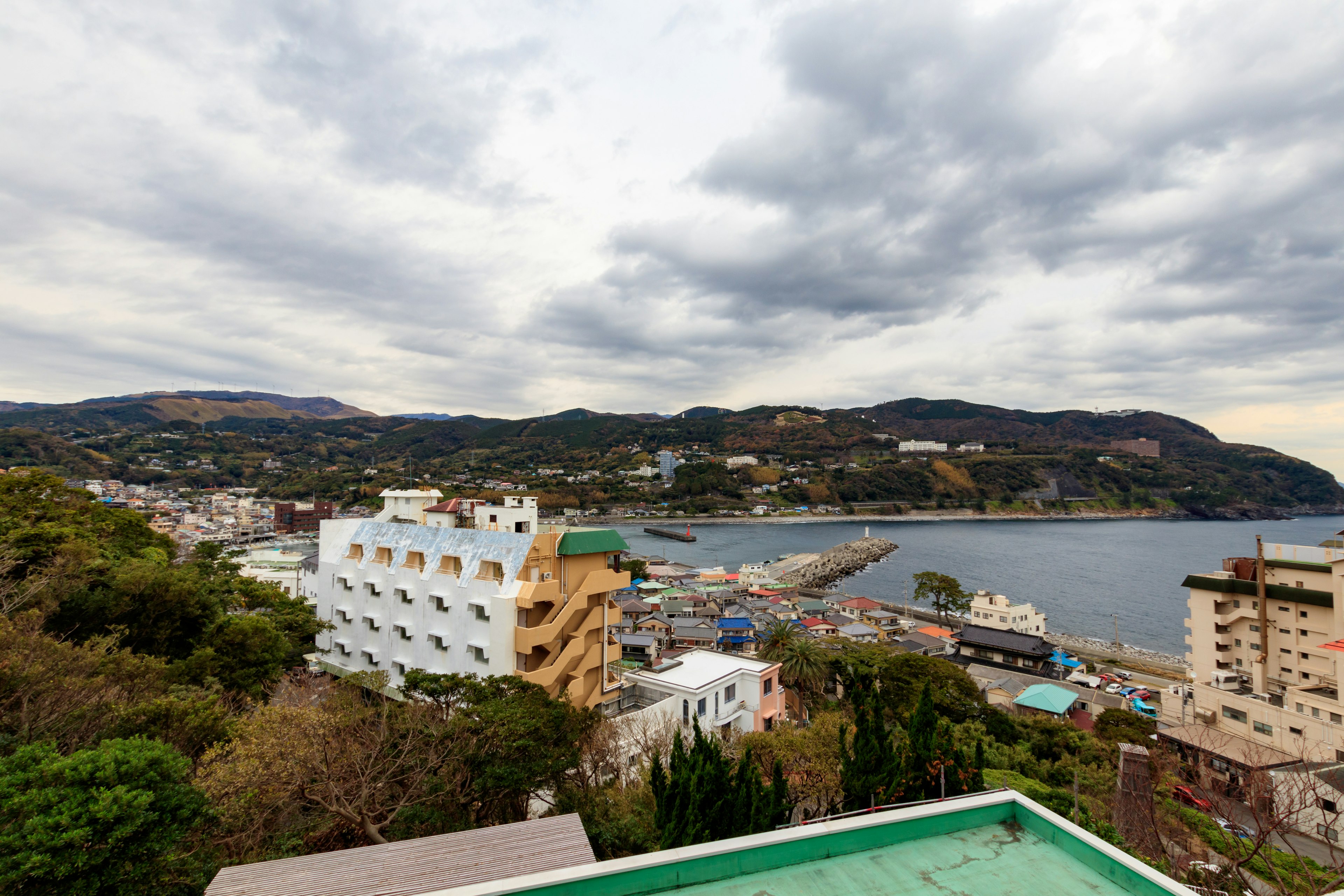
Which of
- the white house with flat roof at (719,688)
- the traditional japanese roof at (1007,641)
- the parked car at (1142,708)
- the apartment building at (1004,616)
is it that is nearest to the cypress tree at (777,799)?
the white house with flat roof at (719,688)

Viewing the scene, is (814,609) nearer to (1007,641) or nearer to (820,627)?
(820,627)

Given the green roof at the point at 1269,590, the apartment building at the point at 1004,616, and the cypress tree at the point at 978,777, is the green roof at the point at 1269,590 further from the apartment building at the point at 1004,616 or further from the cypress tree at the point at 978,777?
the cypress tree at the point at 978,777

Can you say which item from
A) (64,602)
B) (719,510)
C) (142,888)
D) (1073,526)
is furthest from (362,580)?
(1073,526)

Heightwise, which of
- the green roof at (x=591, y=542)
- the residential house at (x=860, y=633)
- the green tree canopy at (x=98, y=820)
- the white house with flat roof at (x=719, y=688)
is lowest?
the residential house at (x=860, y=633)

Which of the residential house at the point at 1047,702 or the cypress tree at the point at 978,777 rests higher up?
the cypress tree at the point at 978,777

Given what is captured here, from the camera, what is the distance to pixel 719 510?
111688 millimetres

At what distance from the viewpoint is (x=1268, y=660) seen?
23.1 metres

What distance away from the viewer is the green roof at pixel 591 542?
13898 mm

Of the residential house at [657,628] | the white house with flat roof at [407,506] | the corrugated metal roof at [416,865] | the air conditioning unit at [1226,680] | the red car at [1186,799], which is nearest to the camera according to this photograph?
the corrugated metal roof at [416,865]

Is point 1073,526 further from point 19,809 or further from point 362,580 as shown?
point 19,809

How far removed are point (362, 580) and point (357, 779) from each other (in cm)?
991

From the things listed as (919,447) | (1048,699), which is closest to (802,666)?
(1048,699)

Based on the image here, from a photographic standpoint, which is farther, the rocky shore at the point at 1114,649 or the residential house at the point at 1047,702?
the rocky shore at the point at 1114,649

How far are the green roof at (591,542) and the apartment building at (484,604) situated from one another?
3 centimetres
